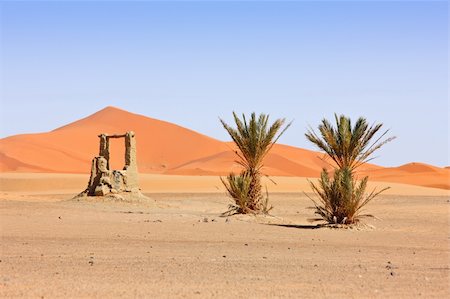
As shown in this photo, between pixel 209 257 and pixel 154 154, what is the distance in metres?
96.2

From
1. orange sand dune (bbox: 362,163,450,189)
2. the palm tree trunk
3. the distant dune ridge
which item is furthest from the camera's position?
the distant dune ridge

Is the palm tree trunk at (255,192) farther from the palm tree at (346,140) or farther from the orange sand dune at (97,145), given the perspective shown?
the orange sand dune at (97,145)

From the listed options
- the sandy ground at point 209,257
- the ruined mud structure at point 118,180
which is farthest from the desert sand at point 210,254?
the ruined mud structure at point 118,180

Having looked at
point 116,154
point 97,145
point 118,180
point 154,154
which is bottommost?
point 118,180

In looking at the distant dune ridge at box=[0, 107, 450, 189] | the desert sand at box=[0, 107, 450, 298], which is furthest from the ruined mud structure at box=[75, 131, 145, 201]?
the distant dune ridge at box=[0, 107, 450, 189]

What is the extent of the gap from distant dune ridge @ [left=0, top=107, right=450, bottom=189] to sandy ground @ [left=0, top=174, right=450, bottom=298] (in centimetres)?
5695

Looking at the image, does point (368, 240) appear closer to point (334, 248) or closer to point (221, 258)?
point (334, 248)

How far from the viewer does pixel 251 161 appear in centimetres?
2152

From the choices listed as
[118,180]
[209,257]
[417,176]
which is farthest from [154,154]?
[209,257]

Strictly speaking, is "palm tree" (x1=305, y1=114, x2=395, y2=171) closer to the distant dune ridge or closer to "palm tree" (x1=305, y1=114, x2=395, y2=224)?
"palm tree" (x1=305, y1=114, x2=395, y2=224)

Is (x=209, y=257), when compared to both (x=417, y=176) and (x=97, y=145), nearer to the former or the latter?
(x=417, y=176)

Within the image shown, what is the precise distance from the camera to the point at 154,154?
10731 cm

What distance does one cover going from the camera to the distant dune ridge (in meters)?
85.9

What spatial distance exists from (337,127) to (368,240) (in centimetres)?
399
